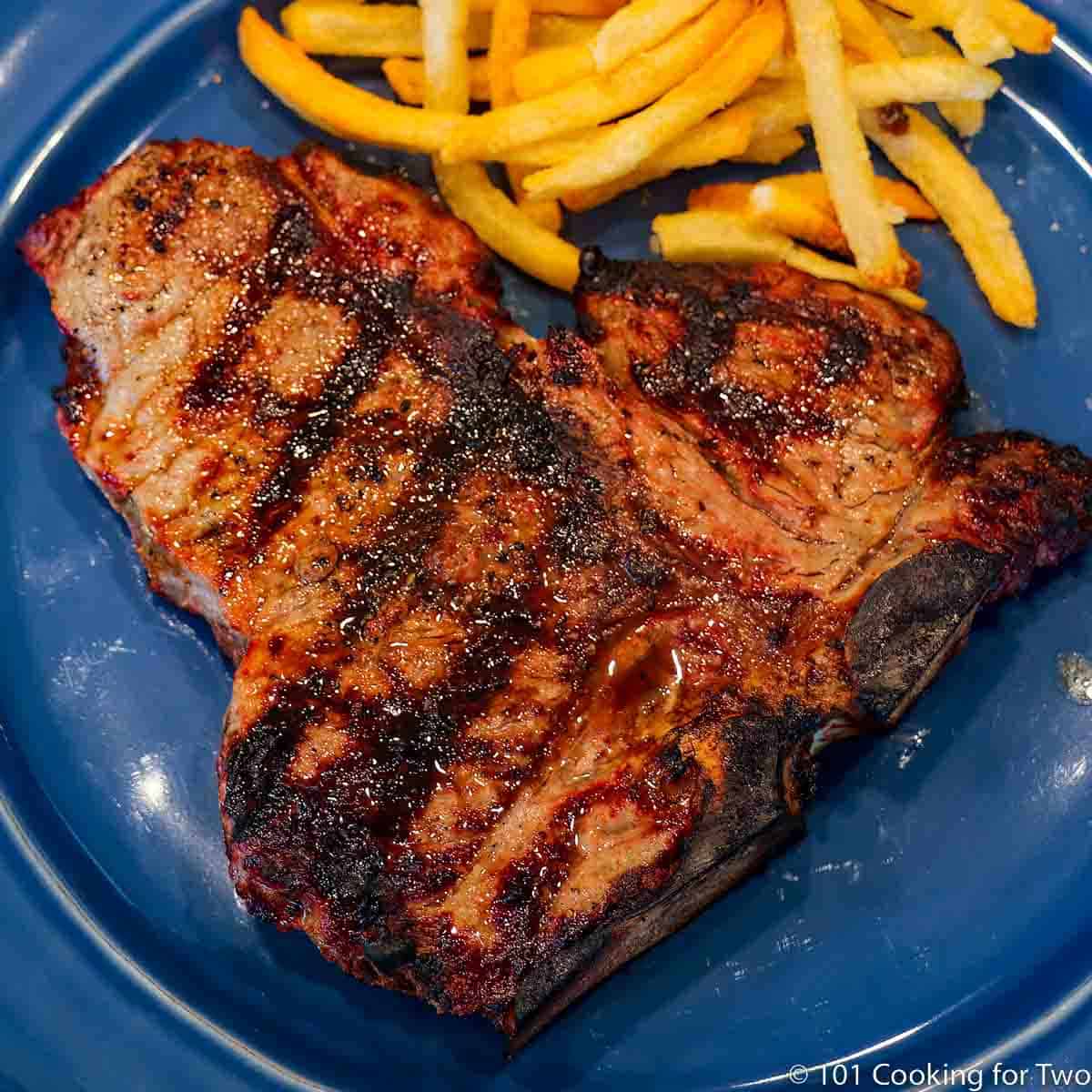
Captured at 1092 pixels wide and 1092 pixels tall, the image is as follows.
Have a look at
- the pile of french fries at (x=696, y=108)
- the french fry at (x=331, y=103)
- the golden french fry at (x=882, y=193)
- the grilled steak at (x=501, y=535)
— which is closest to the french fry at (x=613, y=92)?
the pile of french fries at (x=696, y=108)

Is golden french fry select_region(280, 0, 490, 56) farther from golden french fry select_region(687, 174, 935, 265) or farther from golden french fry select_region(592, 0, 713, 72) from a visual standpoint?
golden french fry select_region(687, 174, 935, 265)

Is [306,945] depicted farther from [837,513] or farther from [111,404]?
[837,513]

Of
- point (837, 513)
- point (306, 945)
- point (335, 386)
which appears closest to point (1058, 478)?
point (837, 513)

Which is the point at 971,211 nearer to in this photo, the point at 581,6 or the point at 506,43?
the point at 581,6

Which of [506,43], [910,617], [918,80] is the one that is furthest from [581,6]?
[910,617]

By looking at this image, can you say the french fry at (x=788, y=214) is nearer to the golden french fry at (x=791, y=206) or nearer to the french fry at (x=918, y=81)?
the golden french fry at (x=791, y=206)
